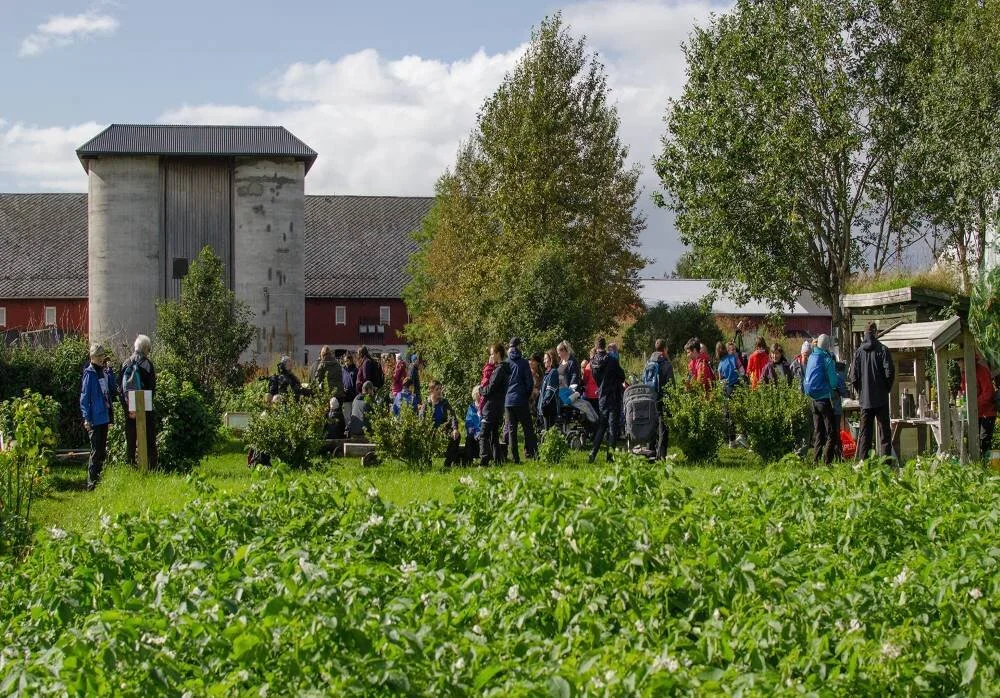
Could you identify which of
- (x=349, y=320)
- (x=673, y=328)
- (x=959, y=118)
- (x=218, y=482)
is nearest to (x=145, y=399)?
(x=218, y=482)

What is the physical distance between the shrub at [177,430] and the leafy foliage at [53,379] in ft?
14.7

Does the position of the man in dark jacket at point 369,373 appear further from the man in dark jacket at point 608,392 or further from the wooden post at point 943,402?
the wooden post at point 943,402

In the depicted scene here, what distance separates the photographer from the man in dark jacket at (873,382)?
1572cm

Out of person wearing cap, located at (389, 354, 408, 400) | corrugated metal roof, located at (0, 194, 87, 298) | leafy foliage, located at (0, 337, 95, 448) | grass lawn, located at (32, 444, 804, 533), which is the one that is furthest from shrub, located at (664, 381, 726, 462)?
corrugated metal roof, located at (0, 194, 87, 298)

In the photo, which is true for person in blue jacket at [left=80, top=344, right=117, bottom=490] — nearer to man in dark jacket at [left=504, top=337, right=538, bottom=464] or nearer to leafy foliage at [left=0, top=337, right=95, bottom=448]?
leafy foliage at [left=0, top=337, right=95, bottom=448]

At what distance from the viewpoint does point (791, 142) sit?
36250 millimetres

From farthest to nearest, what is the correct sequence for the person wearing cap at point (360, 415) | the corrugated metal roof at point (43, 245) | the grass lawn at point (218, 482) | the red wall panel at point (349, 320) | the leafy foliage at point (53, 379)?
the red wall panel at point (349, 320) < the corrugated metal roof at point (43, 245) < the leafy foliage at point (53, 379) < the person wearing cap at point (360, 415) < the grass lawn at point (218, 482)

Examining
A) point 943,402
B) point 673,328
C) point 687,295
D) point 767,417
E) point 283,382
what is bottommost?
point 767,417

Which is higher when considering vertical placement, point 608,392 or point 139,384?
point 139,384

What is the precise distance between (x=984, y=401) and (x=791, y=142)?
66.2 feet

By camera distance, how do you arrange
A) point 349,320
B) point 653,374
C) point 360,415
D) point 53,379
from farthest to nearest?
point 349,320 → point 53,379 → point 360,415 → point 653,374

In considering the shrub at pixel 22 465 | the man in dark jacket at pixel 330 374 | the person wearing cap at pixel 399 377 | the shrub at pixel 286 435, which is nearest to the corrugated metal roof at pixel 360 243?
the person wearing cap at pixel 399 377

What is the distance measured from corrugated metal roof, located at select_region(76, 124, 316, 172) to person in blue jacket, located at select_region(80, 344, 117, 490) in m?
39.9

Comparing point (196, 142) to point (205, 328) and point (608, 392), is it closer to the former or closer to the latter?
point (205, 328)
